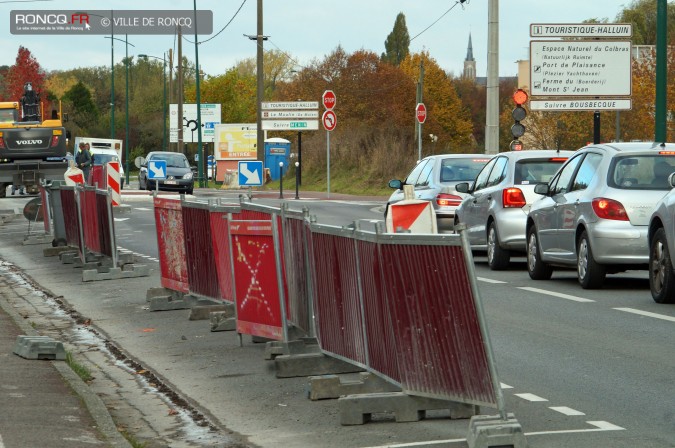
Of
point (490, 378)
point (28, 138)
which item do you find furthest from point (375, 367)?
point (28, 138)

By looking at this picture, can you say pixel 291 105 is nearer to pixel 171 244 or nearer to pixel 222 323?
pixel 171 244

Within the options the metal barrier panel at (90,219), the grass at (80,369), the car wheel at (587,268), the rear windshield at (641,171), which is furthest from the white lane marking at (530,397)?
the metal barrier panel at (90,219)

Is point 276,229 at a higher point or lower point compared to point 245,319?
higher

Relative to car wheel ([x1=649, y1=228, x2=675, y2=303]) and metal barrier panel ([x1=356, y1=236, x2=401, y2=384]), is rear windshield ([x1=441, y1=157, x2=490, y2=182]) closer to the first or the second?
car wheel ([x1=649, y1=228, x2=675, y2=303])

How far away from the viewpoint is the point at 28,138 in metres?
49.1

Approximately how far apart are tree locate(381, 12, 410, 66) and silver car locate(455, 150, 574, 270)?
127652 mm

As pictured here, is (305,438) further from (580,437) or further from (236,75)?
(236,75)

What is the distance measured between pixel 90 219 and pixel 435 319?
1356 centimetres

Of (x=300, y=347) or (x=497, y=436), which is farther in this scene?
(x=300, y=347)

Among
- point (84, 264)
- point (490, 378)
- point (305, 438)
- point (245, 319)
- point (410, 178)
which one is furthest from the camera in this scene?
point (410, 178)

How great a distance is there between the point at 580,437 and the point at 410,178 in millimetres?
16924

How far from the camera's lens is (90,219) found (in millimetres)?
20609

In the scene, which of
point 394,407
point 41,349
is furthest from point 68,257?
point 394,407

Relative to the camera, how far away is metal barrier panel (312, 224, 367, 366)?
29.6 feet
